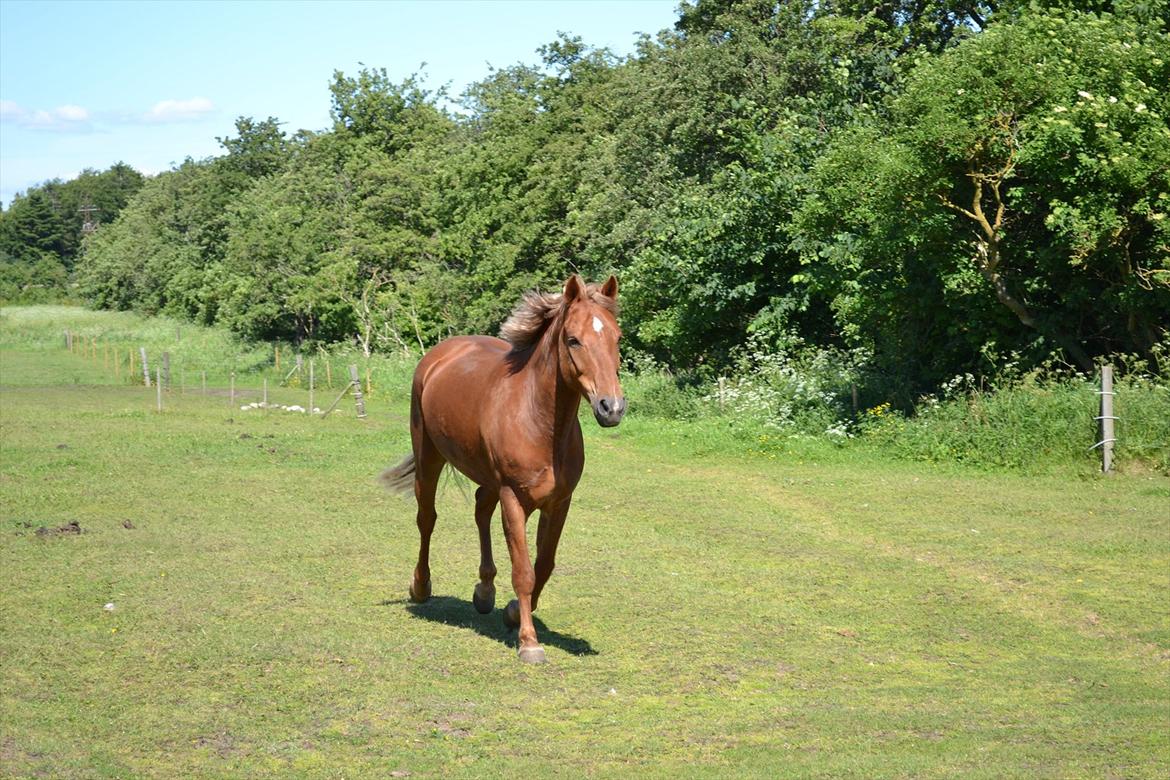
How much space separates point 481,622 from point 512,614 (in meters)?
0.60

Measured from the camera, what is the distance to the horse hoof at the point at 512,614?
335 inches

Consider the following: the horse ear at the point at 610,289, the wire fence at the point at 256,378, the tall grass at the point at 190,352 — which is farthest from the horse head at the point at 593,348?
the tall grass at the point at 190,352

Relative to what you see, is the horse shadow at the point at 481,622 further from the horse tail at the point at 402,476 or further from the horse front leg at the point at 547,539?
the horse tail at the point at 402,476

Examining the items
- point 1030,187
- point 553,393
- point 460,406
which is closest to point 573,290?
point 553,393

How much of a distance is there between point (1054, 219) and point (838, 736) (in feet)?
39.5

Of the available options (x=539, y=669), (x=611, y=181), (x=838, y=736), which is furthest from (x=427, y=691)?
(x=611, y=181)

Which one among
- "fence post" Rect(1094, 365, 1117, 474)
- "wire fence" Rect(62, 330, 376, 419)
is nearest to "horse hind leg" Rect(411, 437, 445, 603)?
"fence post" Rect(1094, 365, 1117, 474)

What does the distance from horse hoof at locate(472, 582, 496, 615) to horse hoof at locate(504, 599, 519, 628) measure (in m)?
0.56

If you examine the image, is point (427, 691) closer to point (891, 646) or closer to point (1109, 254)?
point (891, 646)

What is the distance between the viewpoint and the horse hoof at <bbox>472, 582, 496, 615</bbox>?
911cm

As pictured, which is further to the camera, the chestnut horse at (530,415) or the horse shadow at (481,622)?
the horse shadow at (481,622)

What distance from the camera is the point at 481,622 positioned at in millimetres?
9039

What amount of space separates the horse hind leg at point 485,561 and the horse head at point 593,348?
1.87 metres

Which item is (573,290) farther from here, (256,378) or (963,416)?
(256,378)
